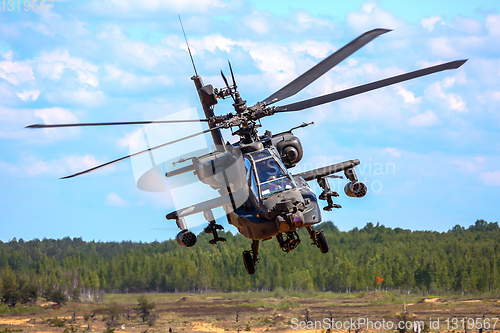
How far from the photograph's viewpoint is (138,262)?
2795 inches

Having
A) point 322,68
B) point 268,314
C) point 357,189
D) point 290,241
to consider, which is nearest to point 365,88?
point 322,68

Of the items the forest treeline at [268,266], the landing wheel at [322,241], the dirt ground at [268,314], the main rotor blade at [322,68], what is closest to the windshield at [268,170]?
the landing wheel at [322,241]

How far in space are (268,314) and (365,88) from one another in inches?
2561

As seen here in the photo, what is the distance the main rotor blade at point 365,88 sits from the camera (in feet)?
54.7

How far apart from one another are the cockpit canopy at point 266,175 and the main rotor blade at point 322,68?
10.6 feet

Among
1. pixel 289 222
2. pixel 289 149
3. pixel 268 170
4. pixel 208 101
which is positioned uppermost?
pixel 208 101

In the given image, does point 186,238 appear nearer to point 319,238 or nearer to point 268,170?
point 268,170

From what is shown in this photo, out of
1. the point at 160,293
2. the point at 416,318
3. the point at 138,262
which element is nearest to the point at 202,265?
the point at 160,293

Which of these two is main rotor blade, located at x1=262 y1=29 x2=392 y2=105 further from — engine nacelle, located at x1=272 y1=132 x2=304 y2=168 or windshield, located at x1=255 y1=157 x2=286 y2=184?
windshield, located at x1=255 y1=157 x2=286 y2=184

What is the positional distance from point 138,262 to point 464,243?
6526 cm

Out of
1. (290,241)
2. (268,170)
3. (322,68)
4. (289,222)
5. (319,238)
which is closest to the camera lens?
(289,222)

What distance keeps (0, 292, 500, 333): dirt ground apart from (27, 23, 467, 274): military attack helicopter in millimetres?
53395

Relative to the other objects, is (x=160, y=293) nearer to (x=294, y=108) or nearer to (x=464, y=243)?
(x=464, y=243)

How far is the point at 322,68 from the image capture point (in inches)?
778
